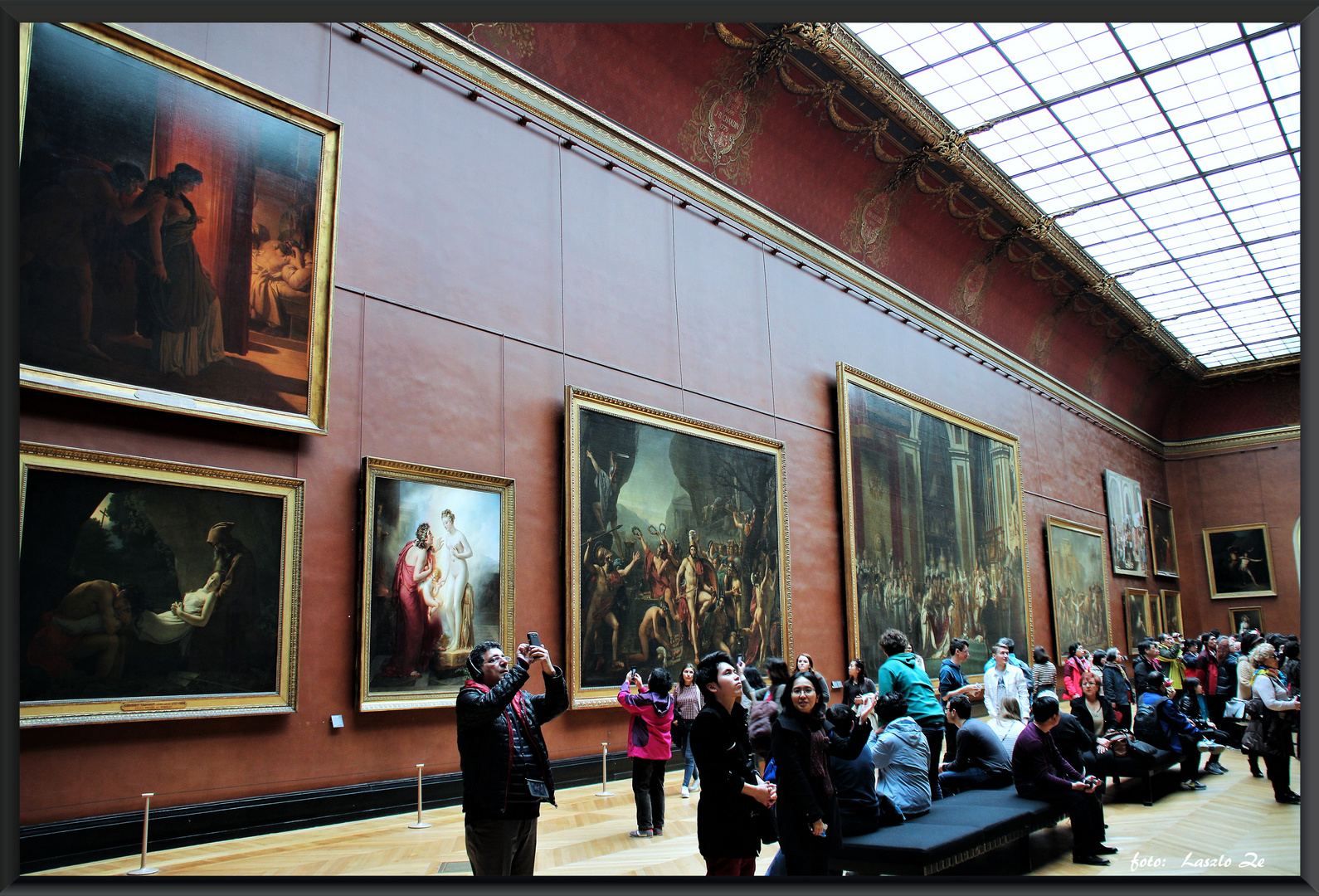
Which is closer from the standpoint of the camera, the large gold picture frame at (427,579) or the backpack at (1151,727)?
the large gold picture frame at (427,579)

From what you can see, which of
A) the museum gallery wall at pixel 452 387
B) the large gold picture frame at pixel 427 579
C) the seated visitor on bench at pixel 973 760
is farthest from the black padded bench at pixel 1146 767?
the large gold picture frame at pixel 427 579

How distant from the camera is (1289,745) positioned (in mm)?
9227

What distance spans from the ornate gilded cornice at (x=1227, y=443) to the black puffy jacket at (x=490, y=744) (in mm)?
33102

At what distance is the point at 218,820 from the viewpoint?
7191 millimetres

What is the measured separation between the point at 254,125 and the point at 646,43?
5594mm

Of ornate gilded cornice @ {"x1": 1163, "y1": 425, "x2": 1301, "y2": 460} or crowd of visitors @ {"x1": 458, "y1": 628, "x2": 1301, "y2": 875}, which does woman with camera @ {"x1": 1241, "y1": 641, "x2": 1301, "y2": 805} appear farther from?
ornate gilded cornice @ {"x1": 1163, "y1": 425, "x2": 1301, "y2": 460}

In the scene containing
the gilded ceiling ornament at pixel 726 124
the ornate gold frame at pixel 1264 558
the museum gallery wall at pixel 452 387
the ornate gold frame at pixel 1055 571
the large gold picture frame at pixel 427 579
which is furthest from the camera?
the ornate gold frame at pixel 1264 558

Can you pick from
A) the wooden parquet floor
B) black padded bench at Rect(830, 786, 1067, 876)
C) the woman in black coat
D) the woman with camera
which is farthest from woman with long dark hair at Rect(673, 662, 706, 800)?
the woman with camera

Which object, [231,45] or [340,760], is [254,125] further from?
[340,760]

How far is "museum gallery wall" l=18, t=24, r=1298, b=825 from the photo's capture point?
7.46 meters

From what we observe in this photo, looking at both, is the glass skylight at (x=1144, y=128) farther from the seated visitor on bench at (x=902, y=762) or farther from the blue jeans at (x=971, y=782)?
the seated visitor on bench at (x=902, y=762)

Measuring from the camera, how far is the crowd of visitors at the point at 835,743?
184 inches

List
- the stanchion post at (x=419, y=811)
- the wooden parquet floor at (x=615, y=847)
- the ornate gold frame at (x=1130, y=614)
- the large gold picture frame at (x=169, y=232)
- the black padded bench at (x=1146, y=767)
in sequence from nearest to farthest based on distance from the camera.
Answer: the wooden parquet floor at (x=615, y=847) < the large gold picture frame at (x=169, y=232) < the stanchion post at (x=419, y=811) < the black padded bench at (x=1146, y=767) < the ornate gold frame at (x=1130, y=614)

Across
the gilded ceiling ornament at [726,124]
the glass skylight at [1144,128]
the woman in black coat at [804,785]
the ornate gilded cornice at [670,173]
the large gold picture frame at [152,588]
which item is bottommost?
the woman in black coat at [804,785]
